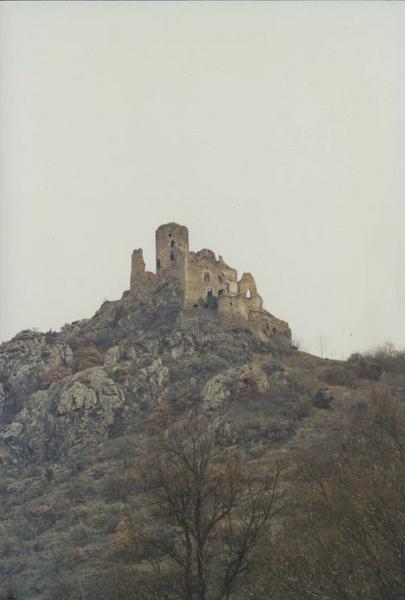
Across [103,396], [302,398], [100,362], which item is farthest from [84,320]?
[302,398]

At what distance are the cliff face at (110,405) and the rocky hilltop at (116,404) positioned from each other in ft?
0.54

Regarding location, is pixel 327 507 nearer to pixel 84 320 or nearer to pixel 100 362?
pixel 100 362

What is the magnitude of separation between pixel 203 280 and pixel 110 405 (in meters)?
27.0

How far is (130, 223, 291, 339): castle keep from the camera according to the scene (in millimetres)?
90812

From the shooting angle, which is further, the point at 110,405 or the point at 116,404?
the point at 116,404

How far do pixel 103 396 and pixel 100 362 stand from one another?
9774 millimetres

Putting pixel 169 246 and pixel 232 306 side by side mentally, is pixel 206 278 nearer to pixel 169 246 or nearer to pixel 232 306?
pixel 232 306

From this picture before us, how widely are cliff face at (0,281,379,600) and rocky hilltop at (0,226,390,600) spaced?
6.5 inches

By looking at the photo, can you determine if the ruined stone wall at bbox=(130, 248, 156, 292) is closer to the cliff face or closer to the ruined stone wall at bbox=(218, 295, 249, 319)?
the cliff face

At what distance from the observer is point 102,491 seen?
5816 centimetres

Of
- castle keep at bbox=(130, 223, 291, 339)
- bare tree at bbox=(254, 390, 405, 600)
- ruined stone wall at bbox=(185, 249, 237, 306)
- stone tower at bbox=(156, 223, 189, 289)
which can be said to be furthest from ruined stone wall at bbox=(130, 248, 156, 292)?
bare tree at bbox=(254, 390, 405, 600)

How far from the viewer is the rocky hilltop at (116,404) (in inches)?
2039

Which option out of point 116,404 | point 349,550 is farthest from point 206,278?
point 349,550

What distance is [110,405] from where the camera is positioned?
73.9 metres
